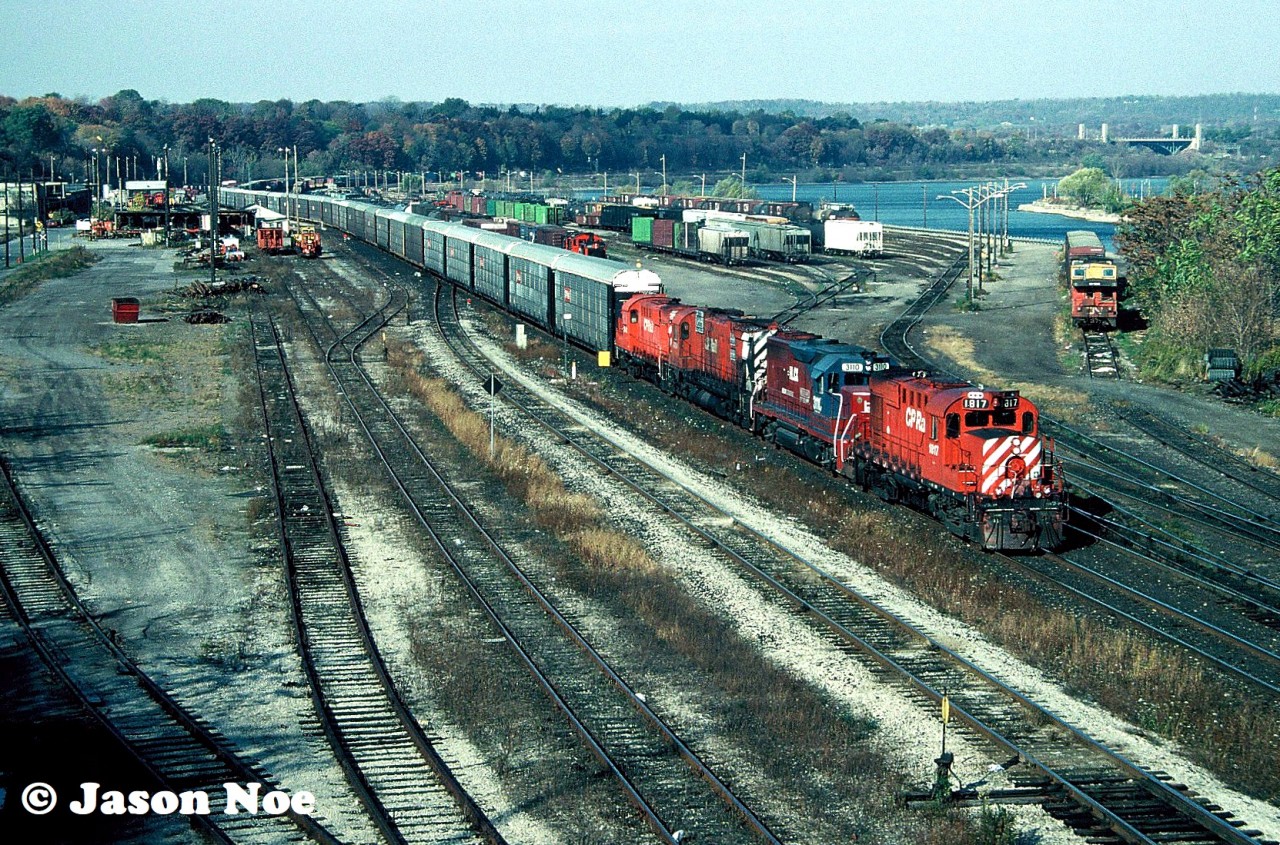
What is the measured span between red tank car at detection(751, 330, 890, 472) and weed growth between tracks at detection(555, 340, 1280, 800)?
91 centimetres

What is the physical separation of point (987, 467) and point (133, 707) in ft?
54.2

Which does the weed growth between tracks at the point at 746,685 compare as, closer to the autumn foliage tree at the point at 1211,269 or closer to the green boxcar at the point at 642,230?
the autumn foliage tree at the point at 1211,269

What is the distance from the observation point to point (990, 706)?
20375 millimetres

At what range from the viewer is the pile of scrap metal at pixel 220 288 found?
3310 inches

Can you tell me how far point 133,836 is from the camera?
16.0 m

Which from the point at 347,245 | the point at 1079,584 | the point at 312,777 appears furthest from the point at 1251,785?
the point at 347,245

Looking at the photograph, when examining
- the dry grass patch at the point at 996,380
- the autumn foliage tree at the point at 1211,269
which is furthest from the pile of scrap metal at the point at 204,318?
the autumn foliage tree at the point at 1211,269

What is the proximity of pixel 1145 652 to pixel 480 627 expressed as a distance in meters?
11.0

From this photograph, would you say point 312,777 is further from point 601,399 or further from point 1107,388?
point 1107,388

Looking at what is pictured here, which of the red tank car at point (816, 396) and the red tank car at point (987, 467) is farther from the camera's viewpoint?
the red tank car at point (816, 396)

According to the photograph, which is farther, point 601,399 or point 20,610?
point 601,399

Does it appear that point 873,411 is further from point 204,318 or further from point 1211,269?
point 204,318

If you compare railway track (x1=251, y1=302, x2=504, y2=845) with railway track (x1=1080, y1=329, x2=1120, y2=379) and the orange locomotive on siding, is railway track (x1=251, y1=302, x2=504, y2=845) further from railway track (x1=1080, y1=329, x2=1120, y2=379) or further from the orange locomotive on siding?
the orange locomotive on siding

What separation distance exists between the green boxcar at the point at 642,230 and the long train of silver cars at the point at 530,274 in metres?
23.7
